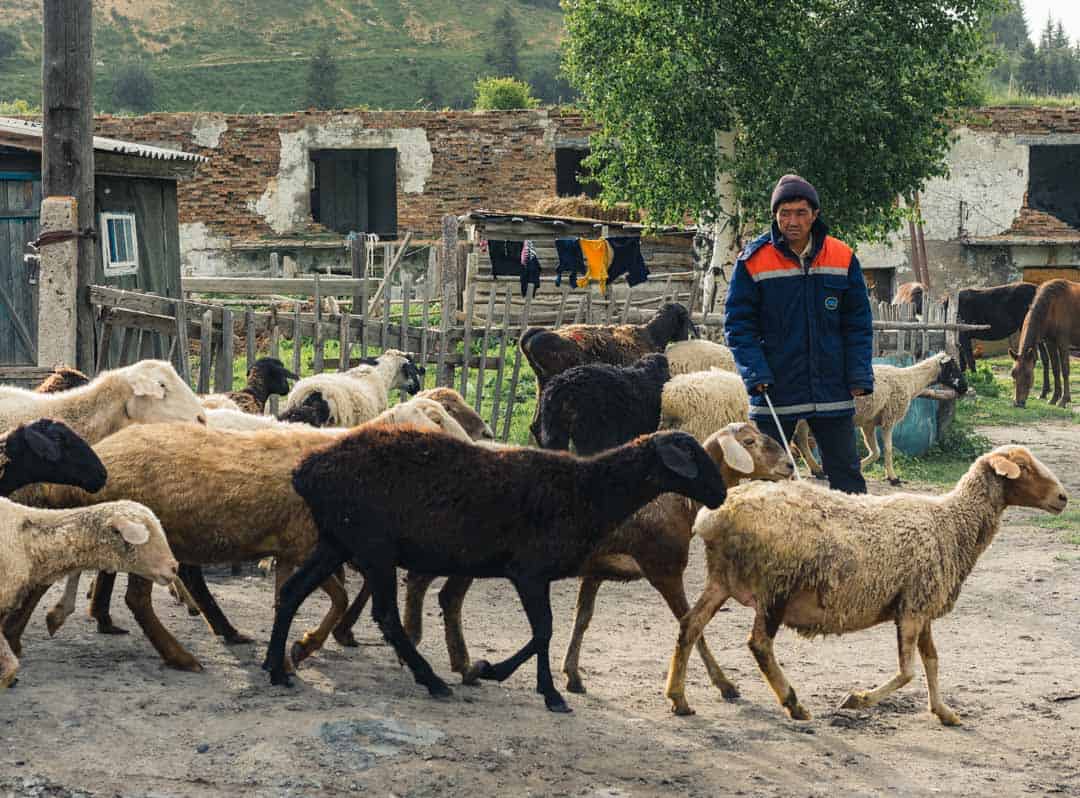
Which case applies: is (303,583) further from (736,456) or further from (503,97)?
(503,97)

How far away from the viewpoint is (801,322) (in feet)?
24.1

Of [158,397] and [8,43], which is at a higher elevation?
[8,43]

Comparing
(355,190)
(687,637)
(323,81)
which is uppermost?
(323,81)

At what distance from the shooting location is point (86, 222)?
9.75 meters

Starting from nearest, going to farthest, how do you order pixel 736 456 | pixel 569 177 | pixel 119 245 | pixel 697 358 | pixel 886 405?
pixel 736 456 → pixel 697 358 → pixel 886 405 → pixel 119 245 → pixel 569 177

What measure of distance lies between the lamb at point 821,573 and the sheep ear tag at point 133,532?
238cm

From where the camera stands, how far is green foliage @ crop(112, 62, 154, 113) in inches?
1998

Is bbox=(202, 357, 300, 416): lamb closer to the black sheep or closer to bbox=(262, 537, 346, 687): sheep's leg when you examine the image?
the black sheep

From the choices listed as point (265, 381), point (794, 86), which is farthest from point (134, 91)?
point (265, 381)

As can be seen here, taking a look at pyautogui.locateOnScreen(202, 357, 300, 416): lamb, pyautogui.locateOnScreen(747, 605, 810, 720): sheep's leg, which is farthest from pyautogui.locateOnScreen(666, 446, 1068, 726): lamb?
pyautogui.locateOnScreen(202, 357, 300, 416): lamb

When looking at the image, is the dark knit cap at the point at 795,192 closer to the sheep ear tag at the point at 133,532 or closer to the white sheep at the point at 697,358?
the sheep ear tag at the point at 133,532

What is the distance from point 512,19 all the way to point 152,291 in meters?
49.6

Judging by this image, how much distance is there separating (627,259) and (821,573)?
47.9 feet

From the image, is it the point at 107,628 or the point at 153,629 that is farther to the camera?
the point at 107,628
